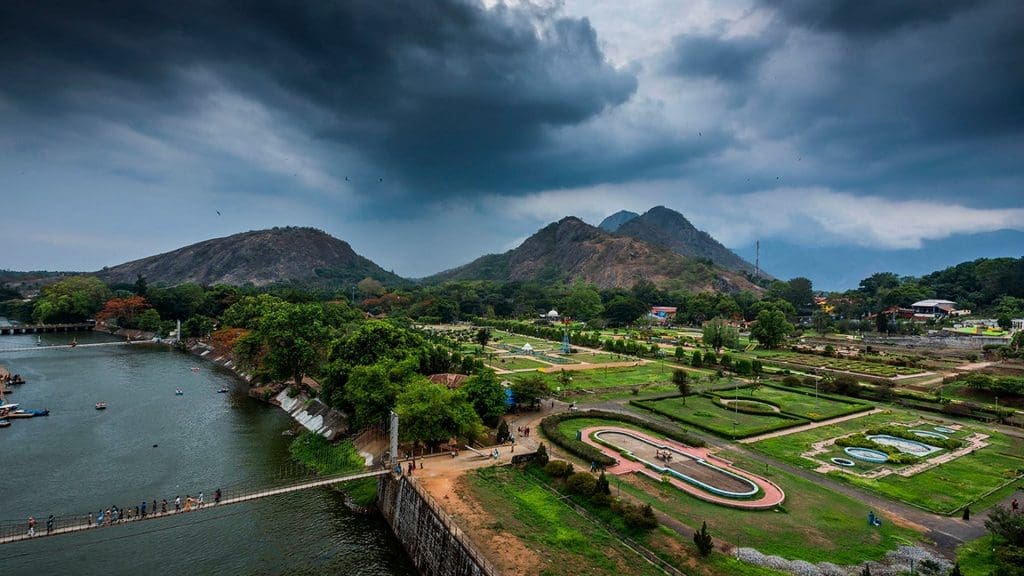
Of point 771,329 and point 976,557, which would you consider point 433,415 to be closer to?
point 976,557

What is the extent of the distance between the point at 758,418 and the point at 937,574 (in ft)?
80.9

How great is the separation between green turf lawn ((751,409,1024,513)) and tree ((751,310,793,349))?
4392 centimetres

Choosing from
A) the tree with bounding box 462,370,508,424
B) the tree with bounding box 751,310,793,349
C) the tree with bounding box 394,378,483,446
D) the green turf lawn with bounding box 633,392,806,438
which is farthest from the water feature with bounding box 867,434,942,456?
the tree with bounding box 751,310,793,349

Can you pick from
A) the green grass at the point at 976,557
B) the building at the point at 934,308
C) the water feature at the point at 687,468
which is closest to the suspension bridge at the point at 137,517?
the water feature at the point at 687,468

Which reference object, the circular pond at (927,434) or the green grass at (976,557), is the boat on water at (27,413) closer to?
the green grass at (976,557)

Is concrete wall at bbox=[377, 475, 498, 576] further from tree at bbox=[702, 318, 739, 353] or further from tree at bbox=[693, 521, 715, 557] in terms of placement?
tree at bbox=[702, 318, 739, 353]

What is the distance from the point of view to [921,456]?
35500mm

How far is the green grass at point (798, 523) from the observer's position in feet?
75.0

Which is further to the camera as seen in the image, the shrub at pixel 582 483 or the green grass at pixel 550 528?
the shrub at pixel 582 483

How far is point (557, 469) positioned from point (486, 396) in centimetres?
1030

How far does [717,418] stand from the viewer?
44.7 metres

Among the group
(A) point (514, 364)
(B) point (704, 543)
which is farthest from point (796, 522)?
(A) point (514, 364)

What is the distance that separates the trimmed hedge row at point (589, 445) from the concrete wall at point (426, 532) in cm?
1192

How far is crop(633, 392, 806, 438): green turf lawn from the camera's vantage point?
134 feet
